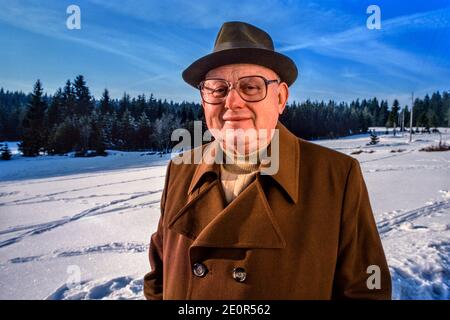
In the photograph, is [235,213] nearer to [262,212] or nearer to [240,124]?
[262,212]

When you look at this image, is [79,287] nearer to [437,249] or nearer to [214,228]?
[214,228]

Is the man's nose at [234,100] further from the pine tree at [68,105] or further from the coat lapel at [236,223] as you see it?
the pine tree at [68,105]

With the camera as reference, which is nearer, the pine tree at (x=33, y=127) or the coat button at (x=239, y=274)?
the coat button at (x=239, y=274)

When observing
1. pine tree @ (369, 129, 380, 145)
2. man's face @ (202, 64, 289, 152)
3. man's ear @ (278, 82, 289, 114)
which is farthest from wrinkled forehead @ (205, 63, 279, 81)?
pine tree @ (369, 129, 380, 145)

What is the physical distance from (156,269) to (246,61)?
119 cm

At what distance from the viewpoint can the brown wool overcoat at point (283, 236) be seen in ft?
3.74

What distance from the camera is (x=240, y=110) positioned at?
118 cm

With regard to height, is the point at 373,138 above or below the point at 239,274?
above

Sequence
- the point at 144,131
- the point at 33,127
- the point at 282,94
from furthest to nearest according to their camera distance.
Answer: the point at 33,127, the point at 144,131, the point at 282,94

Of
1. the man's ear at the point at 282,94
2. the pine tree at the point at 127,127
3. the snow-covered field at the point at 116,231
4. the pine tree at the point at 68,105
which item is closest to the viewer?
the man's ear at the point at 282,94

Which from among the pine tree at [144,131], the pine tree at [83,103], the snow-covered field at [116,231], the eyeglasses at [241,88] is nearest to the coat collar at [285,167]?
the eyeglasses at [241,88]

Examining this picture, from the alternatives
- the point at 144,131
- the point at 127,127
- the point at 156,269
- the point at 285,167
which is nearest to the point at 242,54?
the point at 285,167

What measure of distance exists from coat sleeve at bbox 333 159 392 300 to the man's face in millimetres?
453

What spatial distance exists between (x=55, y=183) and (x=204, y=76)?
8588 millimetres
